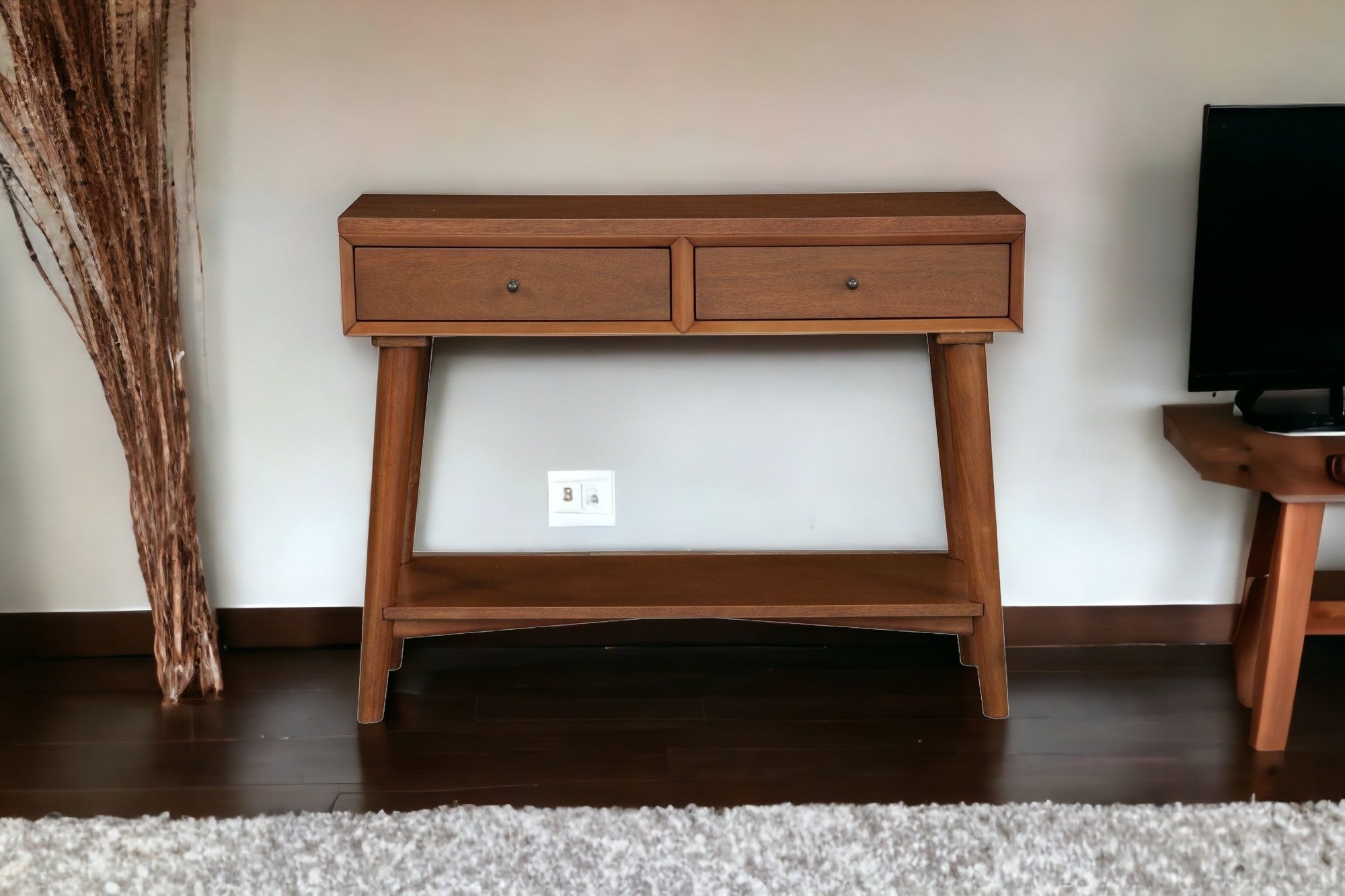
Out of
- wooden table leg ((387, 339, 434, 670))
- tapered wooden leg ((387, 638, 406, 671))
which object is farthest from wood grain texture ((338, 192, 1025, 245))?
tapered wooden leg ((387, 638, 406, 671))

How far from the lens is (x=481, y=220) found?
1.78 metres

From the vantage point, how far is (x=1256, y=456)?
1888 mm

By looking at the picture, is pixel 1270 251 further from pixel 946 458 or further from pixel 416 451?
pixel 416 451

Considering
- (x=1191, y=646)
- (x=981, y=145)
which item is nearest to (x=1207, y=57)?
(x=981, y=145)

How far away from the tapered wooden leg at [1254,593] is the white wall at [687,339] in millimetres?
135

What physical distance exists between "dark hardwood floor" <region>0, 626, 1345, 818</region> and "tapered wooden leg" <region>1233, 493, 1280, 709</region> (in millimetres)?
56

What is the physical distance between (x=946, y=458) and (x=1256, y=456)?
1.68ft

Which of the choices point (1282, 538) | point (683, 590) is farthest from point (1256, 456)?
point (683, 590)

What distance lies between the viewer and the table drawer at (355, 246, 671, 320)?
1.80 meters

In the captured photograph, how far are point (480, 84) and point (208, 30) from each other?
51 centimetres

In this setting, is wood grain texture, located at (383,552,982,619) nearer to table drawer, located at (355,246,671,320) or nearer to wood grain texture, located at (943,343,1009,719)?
wood grain texture, located at (943,343,1009,719)

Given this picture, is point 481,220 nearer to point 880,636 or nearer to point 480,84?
point 480,84

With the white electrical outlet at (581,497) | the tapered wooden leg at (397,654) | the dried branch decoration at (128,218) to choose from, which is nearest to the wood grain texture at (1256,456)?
the white electrical outlet at (581,497)

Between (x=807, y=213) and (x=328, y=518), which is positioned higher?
(x=807, y=213)
